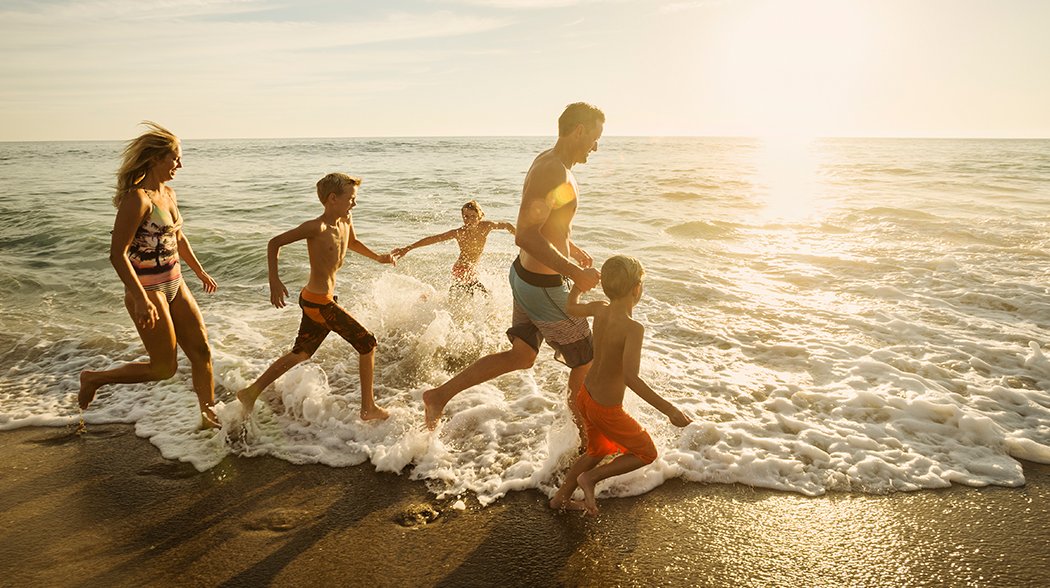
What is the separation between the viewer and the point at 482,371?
13.4ft

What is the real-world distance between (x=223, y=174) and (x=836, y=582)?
114ft

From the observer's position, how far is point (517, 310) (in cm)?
398

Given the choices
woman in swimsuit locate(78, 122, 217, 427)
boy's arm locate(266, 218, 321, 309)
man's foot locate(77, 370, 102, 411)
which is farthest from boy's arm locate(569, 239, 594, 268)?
man's foot locate(77, 370, 102, 411)

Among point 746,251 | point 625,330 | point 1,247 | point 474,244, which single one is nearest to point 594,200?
point 746,251

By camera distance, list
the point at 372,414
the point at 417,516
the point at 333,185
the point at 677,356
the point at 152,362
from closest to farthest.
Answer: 1. the point at 417,516
2. the point at 152,362
3. the point at 333,185
4. the point at 372,414
5. the point at 677,356

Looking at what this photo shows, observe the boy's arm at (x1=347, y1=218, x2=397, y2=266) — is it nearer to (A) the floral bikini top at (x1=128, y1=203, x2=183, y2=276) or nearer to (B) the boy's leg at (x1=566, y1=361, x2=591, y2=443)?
(A) the floral bikini top at (x1=128, y1=203, x2=183, y2=276)

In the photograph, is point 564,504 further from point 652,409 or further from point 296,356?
point 296,356

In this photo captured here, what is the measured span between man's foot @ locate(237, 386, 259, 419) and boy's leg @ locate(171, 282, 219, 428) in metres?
0.22

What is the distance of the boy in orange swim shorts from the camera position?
3.20 meters

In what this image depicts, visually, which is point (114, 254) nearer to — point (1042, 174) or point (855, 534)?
point (855, 534)

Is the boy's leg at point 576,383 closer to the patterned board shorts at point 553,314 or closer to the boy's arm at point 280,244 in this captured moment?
the patterned board shorts at point 553,314

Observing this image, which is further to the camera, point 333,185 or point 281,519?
point 333,185

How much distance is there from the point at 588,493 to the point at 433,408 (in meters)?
1.31

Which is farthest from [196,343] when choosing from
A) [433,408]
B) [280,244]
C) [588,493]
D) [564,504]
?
[588,493]
